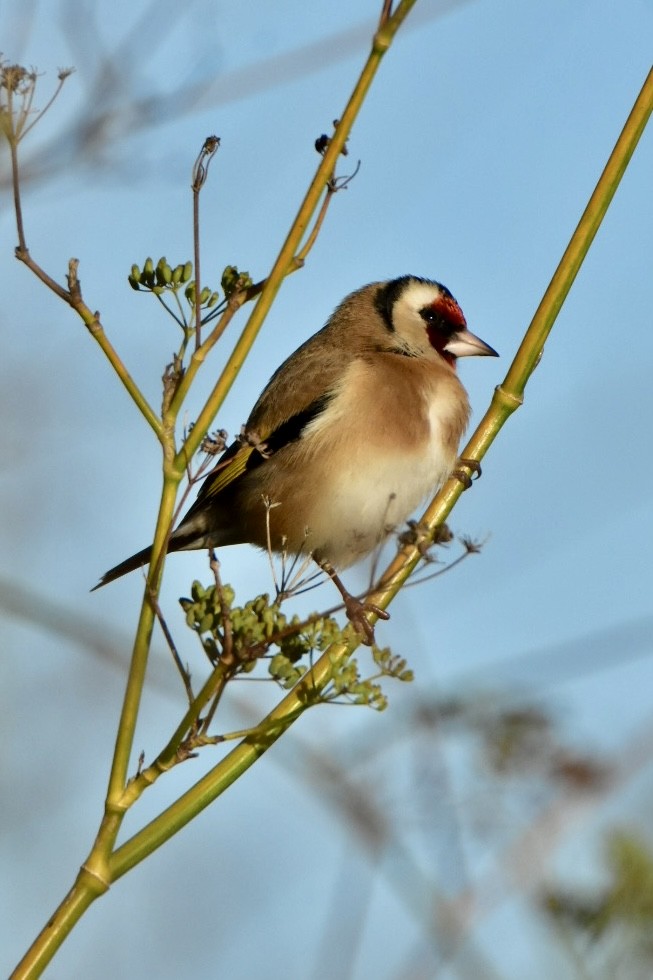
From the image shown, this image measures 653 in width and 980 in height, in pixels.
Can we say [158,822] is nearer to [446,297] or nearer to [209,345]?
[209,345]

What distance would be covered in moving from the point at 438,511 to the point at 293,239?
3.25ft

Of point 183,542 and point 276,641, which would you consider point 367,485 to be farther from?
point 276,641

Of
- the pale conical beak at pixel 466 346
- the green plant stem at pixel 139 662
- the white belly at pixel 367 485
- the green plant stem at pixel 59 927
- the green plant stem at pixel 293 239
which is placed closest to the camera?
the green plant stem at pixel 59 927

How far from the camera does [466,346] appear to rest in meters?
5.53

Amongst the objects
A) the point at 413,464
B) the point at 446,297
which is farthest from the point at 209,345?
the point at 446,297

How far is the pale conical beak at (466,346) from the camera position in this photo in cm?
552

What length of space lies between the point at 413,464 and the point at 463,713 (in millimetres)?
1408

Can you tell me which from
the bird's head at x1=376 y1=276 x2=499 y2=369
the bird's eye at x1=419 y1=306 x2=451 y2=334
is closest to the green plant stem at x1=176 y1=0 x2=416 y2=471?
the bird's head at x1=376 y1=276 x2=499 y2=369

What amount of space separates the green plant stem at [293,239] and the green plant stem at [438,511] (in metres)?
0.52

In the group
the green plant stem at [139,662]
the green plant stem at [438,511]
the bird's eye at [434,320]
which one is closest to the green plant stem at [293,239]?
the green plant stem at [139,662]

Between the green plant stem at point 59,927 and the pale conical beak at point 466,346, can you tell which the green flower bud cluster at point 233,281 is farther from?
the pale conical beak at point 466,346

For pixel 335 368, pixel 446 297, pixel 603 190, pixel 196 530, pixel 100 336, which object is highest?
pixel 446 297

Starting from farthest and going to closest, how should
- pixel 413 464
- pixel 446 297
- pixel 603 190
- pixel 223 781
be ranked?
pixel 446 297
pixel 413 464
pixel 603 190
pixel 223 781

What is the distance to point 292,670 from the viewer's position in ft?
7.33
